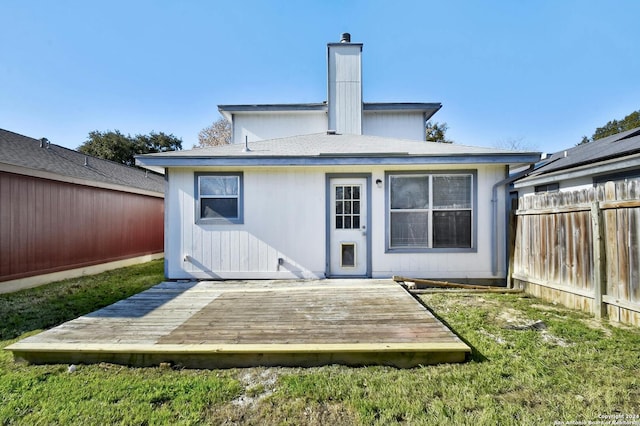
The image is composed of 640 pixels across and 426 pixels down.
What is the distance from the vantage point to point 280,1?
30.1ft

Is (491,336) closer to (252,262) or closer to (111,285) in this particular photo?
(252,262)

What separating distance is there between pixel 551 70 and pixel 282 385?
808 inches

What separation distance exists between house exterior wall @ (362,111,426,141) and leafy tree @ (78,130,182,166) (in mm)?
22649

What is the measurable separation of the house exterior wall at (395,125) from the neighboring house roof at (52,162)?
28.0 feet

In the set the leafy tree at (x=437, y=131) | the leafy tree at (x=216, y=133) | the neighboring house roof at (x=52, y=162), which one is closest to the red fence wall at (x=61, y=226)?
the neighboring house roof at (x=52, y=162)

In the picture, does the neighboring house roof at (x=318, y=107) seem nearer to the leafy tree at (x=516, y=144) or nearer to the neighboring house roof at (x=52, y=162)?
the neighboring house roof at (x=52, y=162)

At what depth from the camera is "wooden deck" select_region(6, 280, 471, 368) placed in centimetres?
272

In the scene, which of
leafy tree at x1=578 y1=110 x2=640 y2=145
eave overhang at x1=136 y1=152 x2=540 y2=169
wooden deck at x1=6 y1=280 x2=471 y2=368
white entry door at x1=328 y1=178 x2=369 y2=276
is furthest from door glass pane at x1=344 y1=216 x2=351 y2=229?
leafy tree at x1=578 y1=110 x2=640 y2=145

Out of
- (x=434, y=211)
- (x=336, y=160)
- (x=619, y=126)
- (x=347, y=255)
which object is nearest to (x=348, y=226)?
(x=347, y=255)

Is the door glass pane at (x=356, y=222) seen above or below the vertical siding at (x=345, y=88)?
below

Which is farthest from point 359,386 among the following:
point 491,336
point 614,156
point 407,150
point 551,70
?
point 551,70

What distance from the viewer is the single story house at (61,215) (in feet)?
19.6

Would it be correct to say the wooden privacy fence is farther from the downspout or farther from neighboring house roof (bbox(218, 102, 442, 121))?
neighboring house roof (bbox(218, 102, 442, 121))

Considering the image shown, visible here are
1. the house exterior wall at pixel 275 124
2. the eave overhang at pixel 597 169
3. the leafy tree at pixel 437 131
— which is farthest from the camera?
the leafy tree at pixel 437 131
